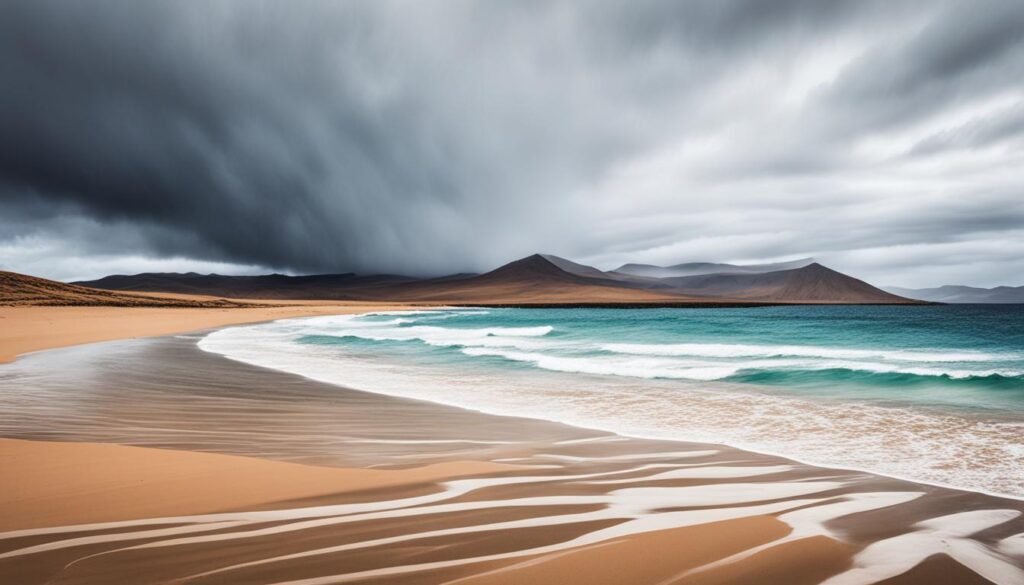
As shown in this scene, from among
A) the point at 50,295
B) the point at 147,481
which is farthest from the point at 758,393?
the point at 50,295

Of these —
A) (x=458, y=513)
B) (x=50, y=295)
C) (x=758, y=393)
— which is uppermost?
(x=50, y=295)

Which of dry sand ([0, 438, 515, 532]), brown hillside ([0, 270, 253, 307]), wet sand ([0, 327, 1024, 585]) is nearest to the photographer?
wet sand ([0, 327, 1024, 585])

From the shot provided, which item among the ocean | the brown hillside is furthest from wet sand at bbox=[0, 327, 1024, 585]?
the brown hillside

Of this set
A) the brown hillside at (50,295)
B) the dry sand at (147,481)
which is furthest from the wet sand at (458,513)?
the brown hillside at (50,295)

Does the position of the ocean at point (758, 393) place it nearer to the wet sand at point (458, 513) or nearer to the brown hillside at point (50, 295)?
the wet sand at point (458, 513)

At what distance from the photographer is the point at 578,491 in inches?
194

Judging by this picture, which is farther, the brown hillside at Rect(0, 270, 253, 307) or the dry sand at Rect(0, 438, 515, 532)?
the brown hillside at Rect(0, 270, 253, 307)

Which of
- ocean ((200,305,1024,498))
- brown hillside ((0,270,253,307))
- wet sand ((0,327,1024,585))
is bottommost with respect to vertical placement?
ocean ((200,305,1024,498))

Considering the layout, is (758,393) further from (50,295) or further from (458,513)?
(50,295)

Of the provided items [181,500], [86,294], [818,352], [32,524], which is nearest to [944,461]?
[181,500]

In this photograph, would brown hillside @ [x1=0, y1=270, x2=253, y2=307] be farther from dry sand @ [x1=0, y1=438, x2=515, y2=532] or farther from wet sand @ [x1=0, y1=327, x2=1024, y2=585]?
wet sand @ [x1=0, y1=327, x2=1024, y2=585]

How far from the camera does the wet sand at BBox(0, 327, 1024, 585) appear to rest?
128 inches

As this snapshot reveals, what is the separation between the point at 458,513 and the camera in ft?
14.0

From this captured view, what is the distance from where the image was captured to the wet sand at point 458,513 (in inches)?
128
